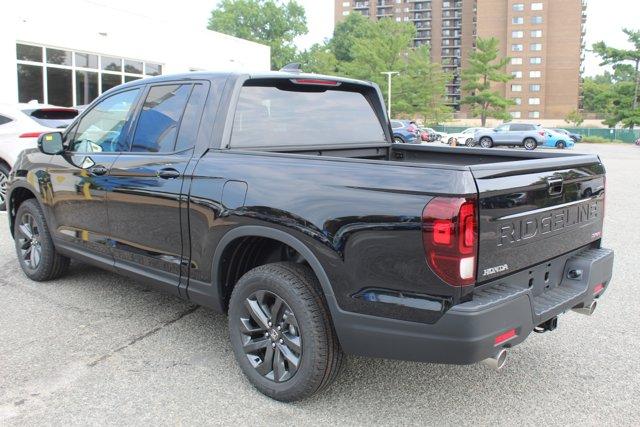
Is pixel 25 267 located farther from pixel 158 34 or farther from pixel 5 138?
pixel 158 34

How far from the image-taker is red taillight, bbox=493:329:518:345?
2670 mm

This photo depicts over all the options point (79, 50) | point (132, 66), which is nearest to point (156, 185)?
point (79, 50)

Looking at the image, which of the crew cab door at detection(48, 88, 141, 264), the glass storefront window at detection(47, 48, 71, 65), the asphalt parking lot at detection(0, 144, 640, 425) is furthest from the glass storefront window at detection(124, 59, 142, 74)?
the asphalt parking lot at detection(0, 144, 640, 425)

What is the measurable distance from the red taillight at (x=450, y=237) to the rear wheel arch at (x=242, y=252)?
68 cm

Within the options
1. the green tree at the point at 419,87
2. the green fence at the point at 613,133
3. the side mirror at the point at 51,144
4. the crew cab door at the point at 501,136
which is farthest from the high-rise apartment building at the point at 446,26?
the side mirror at the point at 51,144

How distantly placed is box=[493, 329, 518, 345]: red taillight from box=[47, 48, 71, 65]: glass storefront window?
2136 centimetres

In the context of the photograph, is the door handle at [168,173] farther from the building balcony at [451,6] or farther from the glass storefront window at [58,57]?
the building balcony at [451,6]

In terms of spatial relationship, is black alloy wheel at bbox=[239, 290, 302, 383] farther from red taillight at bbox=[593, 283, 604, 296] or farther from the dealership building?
the dealership building

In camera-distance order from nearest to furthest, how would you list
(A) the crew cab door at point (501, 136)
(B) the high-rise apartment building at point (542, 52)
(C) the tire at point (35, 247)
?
(C) the tire at point (35, 247) < (A) the crew cab door at point (501, 136) < (B) the high-rise apartment building at point (542, 52)

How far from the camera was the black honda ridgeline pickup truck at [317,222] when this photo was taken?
2.65 metres

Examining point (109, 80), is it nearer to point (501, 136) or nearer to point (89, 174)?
point (89, 174)

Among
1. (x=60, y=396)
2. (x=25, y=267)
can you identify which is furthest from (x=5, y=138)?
(x=60, y=396)

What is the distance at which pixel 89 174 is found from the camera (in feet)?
14.4

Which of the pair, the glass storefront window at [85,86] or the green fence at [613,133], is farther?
the green fence at [613,133]
